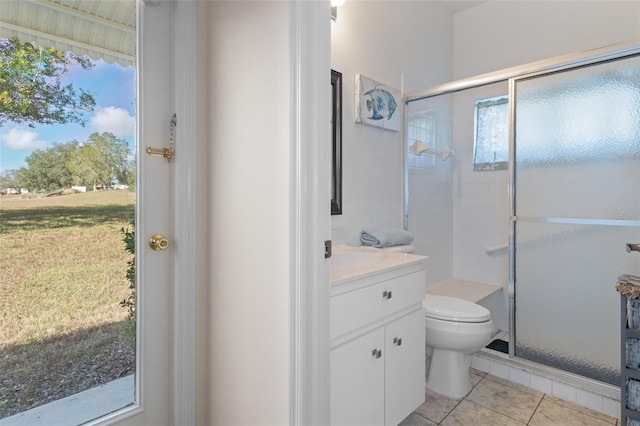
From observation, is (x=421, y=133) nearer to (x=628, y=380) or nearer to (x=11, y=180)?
(x=628, y=380)

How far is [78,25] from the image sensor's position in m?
1.22

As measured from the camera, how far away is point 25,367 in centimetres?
114

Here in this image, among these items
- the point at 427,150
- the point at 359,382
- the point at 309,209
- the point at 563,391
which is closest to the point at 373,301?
the point at 359,382

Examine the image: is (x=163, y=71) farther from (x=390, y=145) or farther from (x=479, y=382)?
(x=479, y=382)

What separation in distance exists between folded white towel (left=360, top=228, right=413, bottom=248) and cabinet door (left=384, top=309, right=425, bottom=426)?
48 centimetres

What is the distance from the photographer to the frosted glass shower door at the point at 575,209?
70.7 inches

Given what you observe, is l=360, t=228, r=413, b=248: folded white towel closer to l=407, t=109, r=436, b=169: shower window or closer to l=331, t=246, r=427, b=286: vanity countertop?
l=331, t=246, r=427, b=286: vanity countertop

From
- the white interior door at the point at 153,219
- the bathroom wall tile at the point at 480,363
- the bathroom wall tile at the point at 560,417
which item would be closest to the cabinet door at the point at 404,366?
the bathroom wall tile at the point at 560,417

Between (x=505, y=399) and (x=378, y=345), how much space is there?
1.11m

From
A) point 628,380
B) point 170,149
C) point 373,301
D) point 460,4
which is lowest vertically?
point 628,380

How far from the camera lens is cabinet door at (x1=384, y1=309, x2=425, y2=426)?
1.49 m

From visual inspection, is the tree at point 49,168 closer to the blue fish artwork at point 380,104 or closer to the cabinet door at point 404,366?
the cabinet door at point 404,366

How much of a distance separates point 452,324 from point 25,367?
1.84 meters

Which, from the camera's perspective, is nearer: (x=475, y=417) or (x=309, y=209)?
(x=309, y=209)
